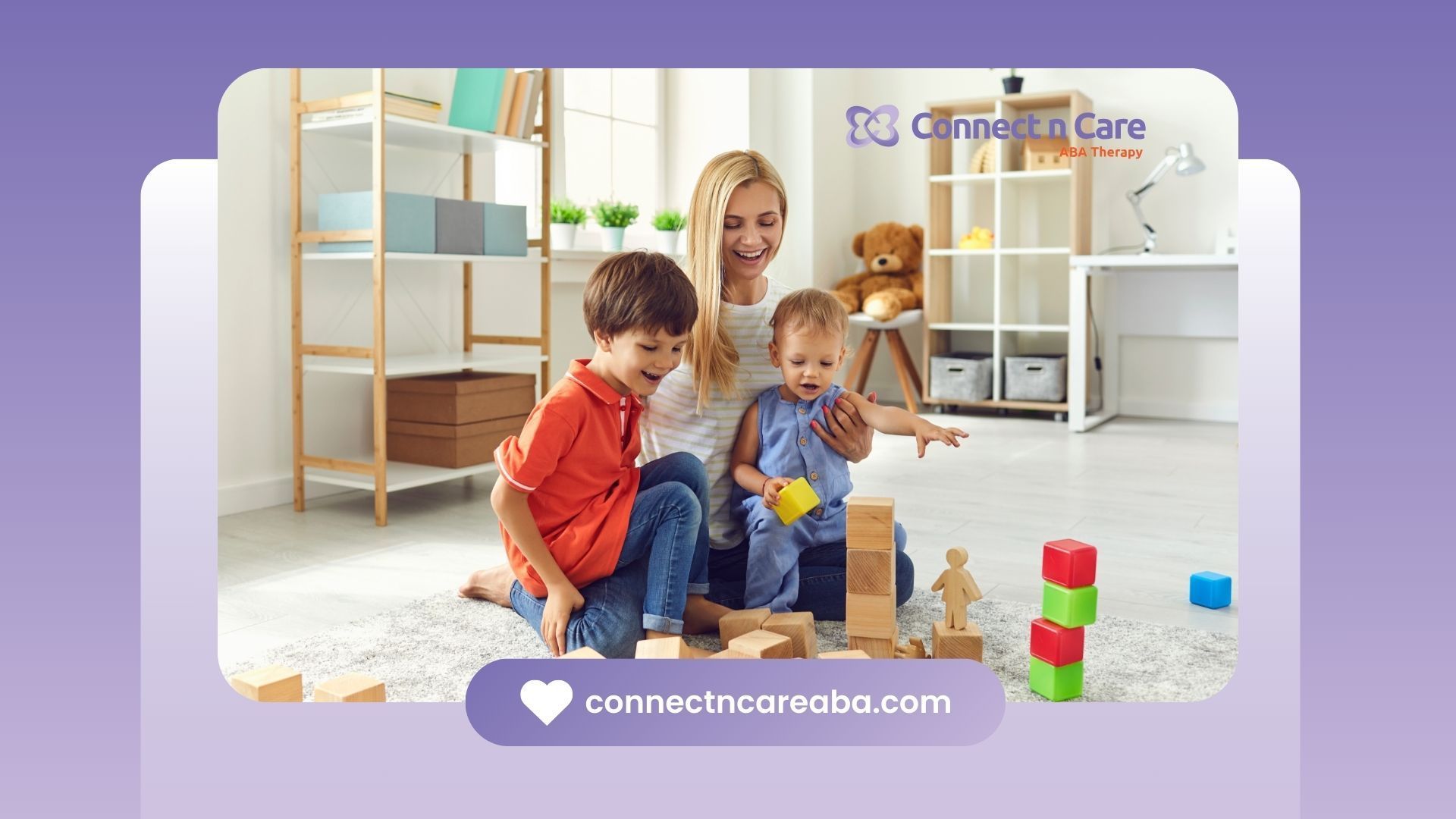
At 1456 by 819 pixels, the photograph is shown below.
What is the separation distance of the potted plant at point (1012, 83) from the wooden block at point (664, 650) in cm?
69

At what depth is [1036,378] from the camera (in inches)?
82.1

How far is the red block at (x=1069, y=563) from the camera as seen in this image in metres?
1.18

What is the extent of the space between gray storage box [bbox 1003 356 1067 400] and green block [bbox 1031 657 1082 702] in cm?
83

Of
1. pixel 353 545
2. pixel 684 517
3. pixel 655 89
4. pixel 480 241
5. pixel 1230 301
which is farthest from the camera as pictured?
pixel 1230 301

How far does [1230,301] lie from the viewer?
11.4ft

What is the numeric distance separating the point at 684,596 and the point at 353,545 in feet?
2.54

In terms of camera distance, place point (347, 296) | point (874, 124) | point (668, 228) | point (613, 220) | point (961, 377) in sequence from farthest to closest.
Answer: point (347, 296) < point (613, 220) < point (961, 377) < point (668, 228) < point (874, 124)

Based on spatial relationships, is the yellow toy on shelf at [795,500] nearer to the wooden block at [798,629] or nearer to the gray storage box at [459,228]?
the wooden block at [798,629]

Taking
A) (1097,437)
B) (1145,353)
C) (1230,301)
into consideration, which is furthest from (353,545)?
(1230,301)

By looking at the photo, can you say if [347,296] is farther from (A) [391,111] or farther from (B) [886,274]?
(B) [886,274]

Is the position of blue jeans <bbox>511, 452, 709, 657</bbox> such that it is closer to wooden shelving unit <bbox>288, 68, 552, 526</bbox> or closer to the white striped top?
the white striped top

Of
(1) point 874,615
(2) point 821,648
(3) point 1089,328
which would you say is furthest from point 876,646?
(3) point 1089,328

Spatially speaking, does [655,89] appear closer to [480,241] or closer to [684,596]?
[684,596]

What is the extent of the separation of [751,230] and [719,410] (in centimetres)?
22
